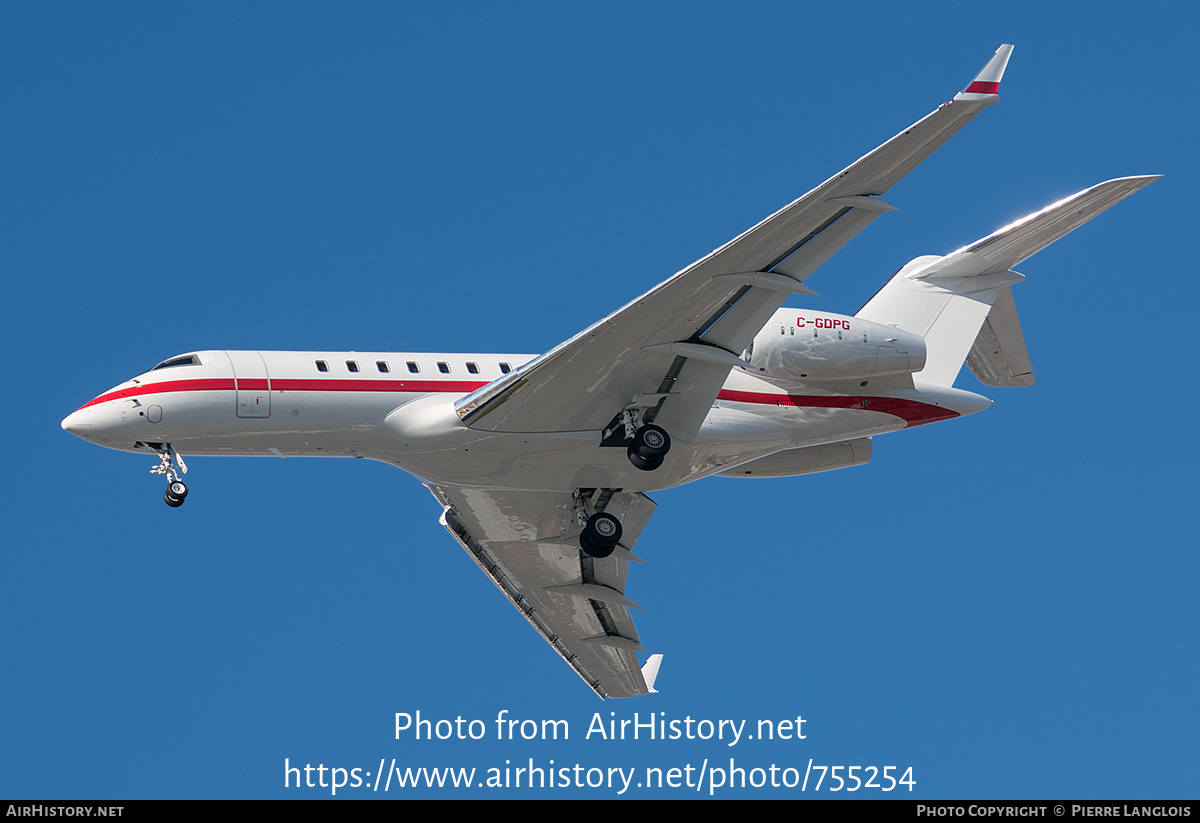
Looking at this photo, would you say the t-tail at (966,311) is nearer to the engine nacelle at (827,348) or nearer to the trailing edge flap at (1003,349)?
the trailing edge flap at (1003,349)

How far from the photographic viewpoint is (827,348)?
20.9m

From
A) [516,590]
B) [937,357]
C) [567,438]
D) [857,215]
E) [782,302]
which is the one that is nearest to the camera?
[857,215]

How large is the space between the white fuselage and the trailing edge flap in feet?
9.46

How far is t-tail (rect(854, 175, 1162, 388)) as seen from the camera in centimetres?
2311

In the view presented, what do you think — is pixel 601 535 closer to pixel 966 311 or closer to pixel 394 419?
pixel 394 419

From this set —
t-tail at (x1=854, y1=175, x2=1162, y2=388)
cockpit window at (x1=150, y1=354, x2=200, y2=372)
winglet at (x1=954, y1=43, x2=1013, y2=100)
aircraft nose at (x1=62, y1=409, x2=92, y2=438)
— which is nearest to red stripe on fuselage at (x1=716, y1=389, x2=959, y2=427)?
t-tail at (x1=854, y1=175, x2=1162, y2=388)

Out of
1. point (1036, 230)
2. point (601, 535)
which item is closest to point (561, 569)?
point (601, 535)

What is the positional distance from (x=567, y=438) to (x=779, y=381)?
11.3 feet

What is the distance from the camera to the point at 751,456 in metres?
22.2

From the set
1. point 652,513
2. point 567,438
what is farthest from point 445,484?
point 652,513

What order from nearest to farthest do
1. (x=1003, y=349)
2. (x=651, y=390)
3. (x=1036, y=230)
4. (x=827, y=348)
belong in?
(x=651, y=390), (x=827, y=348), (x=1036, y=230), (x=1003, y=349)

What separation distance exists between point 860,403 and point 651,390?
3643 mm

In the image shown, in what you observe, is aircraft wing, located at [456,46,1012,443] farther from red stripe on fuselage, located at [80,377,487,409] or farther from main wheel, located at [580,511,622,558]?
main wheel, located at [580,511,622,558]
